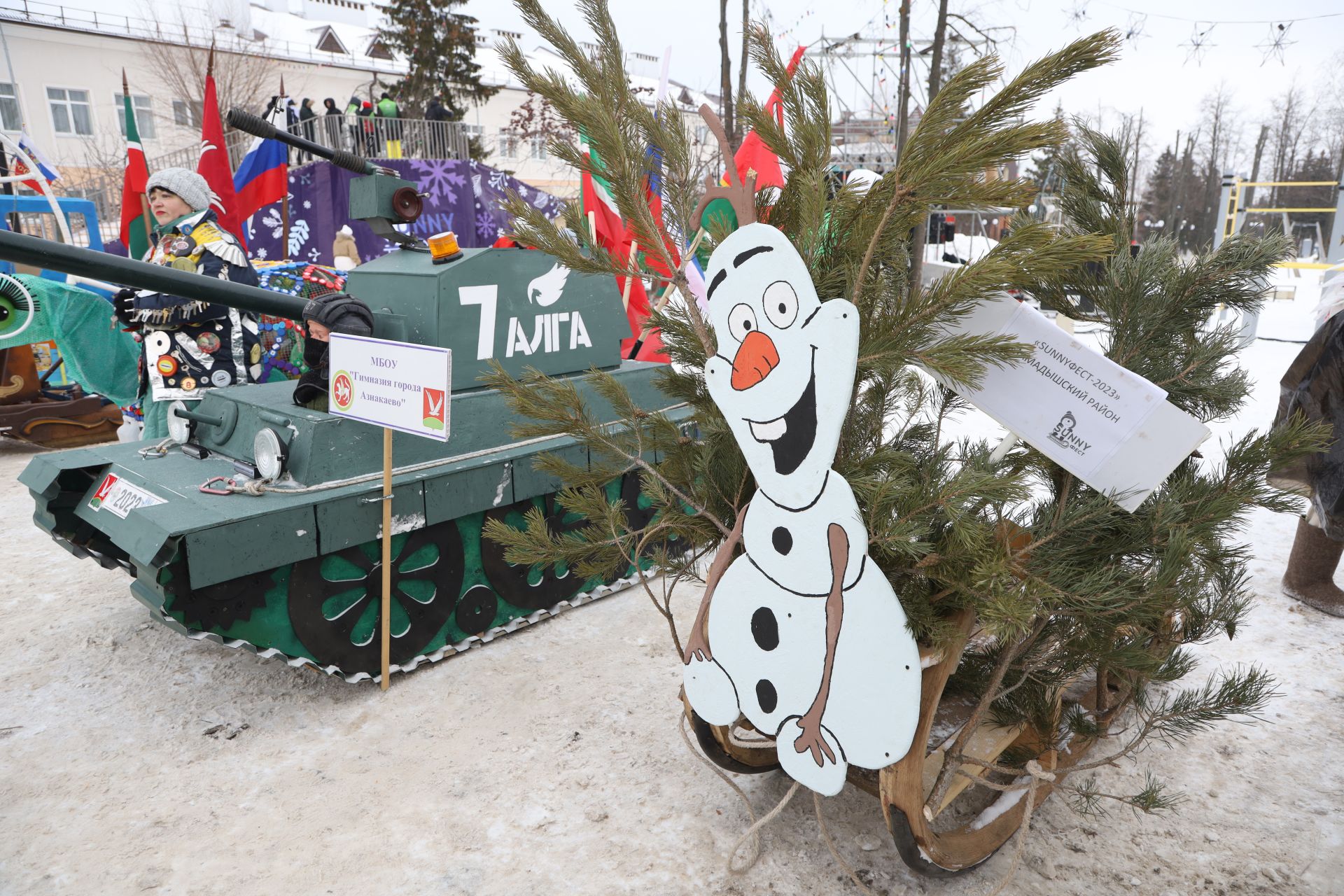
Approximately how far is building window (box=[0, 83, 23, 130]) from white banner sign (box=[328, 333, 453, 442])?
2454 centimetres

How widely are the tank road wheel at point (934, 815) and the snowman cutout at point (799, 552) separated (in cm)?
13

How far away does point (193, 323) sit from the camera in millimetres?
4555

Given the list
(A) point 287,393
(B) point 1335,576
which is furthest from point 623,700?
(B) point 1335,576

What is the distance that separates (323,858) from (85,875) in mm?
670

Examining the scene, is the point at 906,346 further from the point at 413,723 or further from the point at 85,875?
the point at 85,875

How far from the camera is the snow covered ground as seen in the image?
2.50 metres

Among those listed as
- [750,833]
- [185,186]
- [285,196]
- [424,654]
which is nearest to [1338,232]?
[750,833]

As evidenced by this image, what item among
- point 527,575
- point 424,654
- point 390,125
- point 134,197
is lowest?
point 424,654

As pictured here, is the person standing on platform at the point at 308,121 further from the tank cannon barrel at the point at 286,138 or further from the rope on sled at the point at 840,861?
the rope on sled at the point at 840,861

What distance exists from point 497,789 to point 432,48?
19.5m

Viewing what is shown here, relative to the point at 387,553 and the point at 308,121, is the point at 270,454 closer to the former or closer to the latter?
the point at 387,553

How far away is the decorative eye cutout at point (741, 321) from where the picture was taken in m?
2.11

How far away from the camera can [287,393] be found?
3984 millimetres

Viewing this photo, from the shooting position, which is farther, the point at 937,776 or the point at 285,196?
the point at 285,196
